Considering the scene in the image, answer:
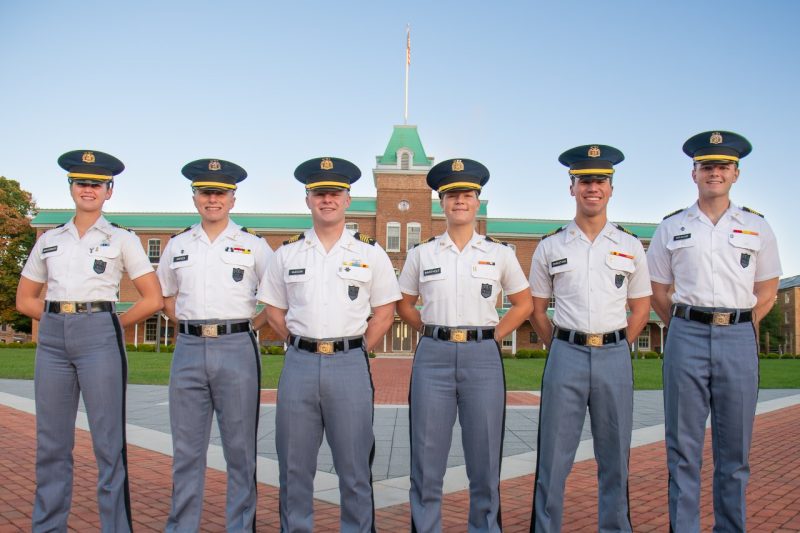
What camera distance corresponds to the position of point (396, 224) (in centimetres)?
3997

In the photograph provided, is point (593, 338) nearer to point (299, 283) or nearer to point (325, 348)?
point (325, 348)

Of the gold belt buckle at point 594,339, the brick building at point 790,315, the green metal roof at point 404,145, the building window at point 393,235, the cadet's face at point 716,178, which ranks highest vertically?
the green metal roof at point 404,145

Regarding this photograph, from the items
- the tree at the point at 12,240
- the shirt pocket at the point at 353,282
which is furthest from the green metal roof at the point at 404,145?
the shirt pocket at the point at 353,282

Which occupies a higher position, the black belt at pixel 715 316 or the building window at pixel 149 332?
the black belt at pixel 715 316

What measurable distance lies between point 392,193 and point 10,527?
35.8 meters

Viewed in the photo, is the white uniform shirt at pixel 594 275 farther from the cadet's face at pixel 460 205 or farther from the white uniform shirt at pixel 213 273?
the white uniform shirt at pixel 213 273

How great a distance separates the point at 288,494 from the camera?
4238 mm

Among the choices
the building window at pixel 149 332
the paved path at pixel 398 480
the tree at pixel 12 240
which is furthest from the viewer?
the tree at pixel 12 240

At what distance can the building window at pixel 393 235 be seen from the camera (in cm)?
3997

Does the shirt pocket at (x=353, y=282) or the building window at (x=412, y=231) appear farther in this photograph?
the building window at (x=412, y=231)

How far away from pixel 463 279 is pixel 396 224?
3548 centimetres

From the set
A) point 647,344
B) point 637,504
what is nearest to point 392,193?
point 647,344

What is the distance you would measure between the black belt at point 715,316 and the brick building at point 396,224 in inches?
1333

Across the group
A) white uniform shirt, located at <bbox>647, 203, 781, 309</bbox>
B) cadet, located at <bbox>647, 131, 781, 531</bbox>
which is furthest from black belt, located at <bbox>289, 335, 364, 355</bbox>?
white uniform shirt, located at <bbox>647, 203, 781, 309</bbox>
